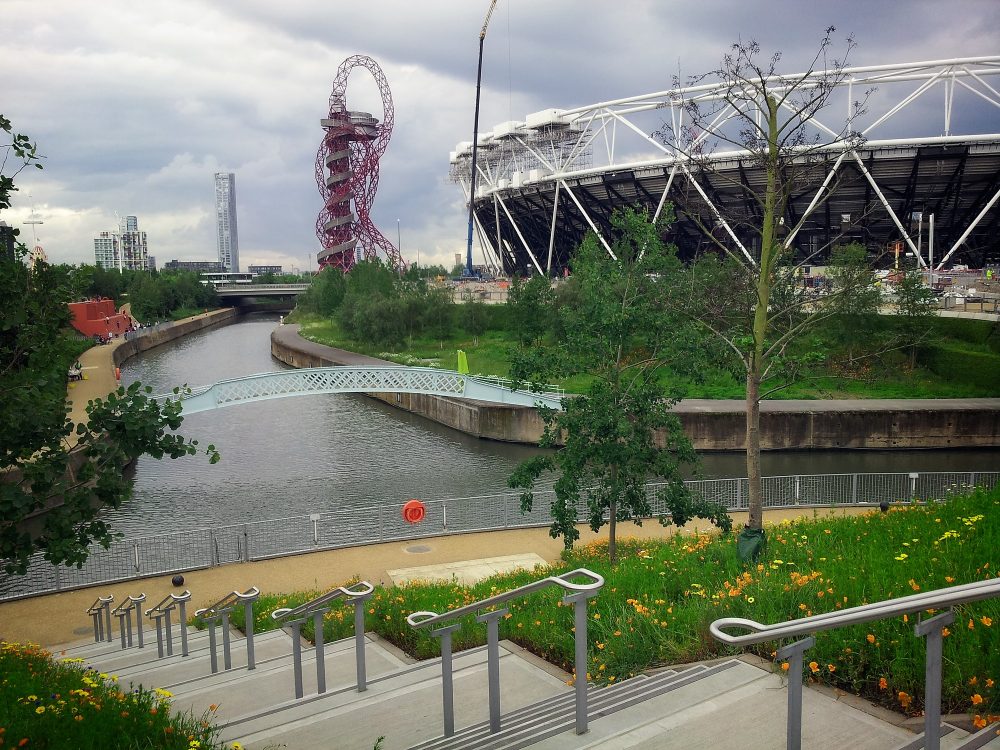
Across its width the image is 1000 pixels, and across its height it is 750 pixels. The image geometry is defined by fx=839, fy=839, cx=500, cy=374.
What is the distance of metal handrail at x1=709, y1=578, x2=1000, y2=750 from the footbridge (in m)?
22.8

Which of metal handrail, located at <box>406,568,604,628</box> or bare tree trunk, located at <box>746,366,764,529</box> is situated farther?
bare tree trunk, located at <box>746,366,764,529</box>

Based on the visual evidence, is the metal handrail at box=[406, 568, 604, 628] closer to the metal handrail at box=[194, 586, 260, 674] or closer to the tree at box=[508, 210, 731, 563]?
the metal handrail at box=[194, 586, 260, 674]

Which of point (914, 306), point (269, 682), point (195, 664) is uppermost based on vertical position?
point (914, 306)

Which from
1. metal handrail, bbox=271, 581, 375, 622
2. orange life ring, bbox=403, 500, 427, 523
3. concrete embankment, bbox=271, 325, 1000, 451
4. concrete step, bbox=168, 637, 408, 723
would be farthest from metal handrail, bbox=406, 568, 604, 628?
concrete embankment, bbox=271, 325, 1000, 451

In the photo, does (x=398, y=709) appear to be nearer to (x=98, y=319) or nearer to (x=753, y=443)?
(x=753, y=443)

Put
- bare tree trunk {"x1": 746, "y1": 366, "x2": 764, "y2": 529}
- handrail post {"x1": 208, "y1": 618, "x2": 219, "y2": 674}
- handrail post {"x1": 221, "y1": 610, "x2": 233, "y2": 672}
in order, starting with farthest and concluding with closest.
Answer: bare tree trunk {"x1": 746, "y1": 366, "x2": 764, "y2": 529} < handrail post {"x1": 208, "y1": 618, "x2": 219, "y2": 674} < handrail post {"x1": 221, "y1": 610, "x2": 233, "y2": 672}

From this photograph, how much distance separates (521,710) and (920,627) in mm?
2559

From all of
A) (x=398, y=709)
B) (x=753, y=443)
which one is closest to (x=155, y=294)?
(x=753, y=443)

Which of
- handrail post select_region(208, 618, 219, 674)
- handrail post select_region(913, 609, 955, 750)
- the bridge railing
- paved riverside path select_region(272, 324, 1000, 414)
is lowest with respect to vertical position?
the bridge railing

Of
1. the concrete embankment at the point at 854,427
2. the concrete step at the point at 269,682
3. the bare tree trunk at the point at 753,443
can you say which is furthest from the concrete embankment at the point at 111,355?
the concrete embankment at the point at 854,427

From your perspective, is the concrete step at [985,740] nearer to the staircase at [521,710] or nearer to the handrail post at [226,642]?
the staircase at [521,710]

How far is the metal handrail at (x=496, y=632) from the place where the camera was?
4039 mm

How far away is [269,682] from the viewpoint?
685 centimetres

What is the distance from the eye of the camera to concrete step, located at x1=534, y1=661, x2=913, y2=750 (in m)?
3.67
